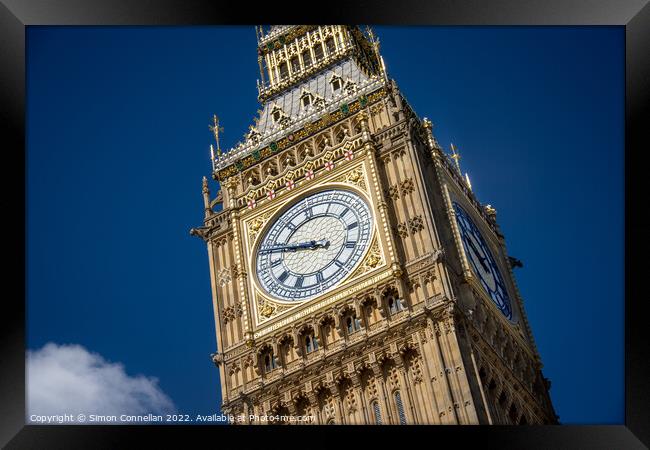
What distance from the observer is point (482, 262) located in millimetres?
37000

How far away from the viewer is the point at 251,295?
35875 mm

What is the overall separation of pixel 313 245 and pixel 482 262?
4344 millimetres

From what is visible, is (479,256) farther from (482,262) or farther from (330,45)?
(330,45)

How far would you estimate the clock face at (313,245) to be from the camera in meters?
35.0

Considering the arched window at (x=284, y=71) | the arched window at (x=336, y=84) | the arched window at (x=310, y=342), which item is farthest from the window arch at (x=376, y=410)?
the arched window at (x=284, y=71)

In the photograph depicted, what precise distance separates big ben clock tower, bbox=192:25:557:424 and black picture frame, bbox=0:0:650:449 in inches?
322

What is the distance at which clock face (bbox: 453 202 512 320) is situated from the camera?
1430 inches

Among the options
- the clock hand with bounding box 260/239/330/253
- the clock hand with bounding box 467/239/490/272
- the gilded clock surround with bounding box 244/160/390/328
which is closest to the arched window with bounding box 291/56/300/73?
the gilded clock surround with bounding box 244/160/390/328

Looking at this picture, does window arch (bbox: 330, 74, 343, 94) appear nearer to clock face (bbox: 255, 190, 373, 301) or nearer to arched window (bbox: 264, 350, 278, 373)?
clock face (bbox: 255, 190, 373, 301)

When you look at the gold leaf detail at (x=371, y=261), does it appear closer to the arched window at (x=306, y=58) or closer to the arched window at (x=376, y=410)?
the arched window at (x=376, y=410)
